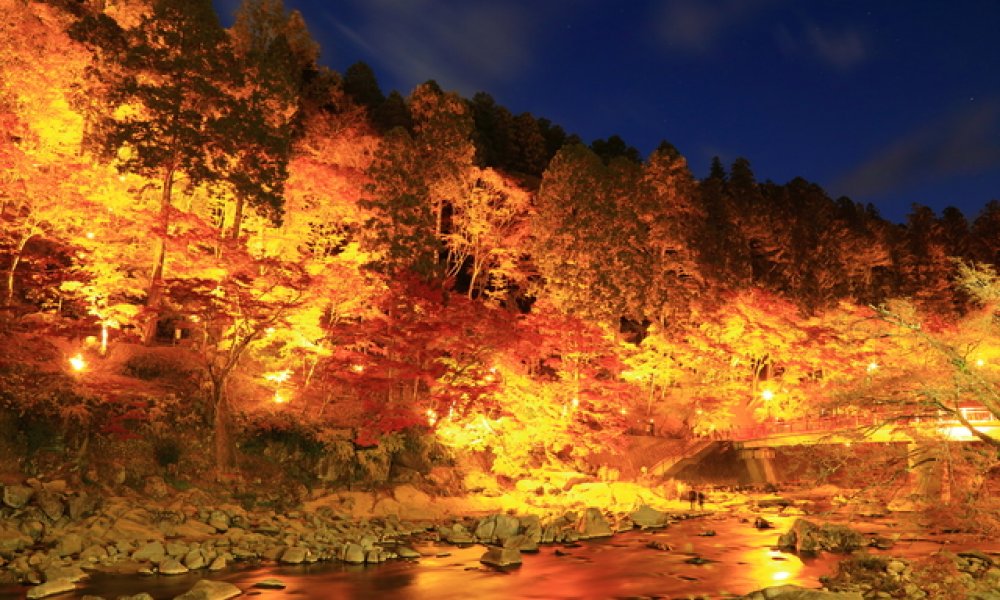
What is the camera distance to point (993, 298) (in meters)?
11.3

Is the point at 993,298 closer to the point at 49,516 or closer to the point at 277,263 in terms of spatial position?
the point at 277,263

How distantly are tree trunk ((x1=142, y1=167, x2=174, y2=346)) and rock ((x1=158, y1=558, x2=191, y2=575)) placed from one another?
808cm

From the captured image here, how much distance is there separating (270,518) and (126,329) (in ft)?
26.2

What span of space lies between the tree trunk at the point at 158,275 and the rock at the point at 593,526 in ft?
44.1

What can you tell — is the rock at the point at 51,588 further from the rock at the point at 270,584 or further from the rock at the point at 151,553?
the rock at the point at 270,584

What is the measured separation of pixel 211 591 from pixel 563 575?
7136 millimetres

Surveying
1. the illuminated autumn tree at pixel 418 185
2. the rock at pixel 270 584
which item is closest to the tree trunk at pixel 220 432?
the rock at pixel 270 584

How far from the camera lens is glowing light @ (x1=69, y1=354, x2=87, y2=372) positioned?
62.4 feet

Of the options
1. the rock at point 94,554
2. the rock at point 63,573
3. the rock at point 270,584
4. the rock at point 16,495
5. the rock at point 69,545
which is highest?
the rock at point 16,495

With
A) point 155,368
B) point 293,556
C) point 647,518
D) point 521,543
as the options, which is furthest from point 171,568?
point 647,518

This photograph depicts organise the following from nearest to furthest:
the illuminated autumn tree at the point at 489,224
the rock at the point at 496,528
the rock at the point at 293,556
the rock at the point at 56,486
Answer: the rock at the point at 293,556 < the rock at the point at 56,486 < the rock at the point at 496,528 < the illuminated autumn tree at the point at 489,224

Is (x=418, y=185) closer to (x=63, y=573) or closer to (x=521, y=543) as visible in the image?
(x=521, y=543)

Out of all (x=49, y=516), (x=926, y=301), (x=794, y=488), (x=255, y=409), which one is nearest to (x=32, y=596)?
(x=49, y=516)

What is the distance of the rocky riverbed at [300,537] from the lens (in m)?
13.8
